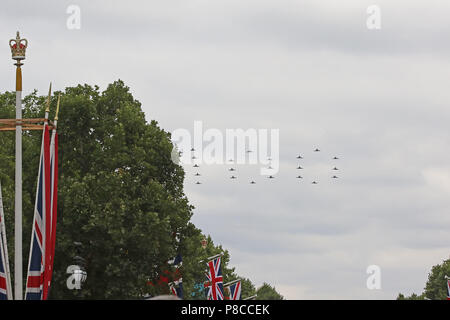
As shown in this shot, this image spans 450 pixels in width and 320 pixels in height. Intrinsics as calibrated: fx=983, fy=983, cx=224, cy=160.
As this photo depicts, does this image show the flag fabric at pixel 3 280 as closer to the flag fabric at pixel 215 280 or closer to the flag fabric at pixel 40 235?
the flag fabric at pixel 40 235

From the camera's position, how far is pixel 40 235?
3119 centimetres

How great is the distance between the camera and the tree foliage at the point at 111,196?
52.1 m

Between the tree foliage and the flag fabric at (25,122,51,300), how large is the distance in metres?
20.0

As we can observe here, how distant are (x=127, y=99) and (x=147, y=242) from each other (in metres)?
10.3

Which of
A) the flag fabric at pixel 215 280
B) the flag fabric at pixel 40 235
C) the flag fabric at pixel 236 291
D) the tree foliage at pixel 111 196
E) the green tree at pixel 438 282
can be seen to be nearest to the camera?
the flag fabric at pixel 40 235

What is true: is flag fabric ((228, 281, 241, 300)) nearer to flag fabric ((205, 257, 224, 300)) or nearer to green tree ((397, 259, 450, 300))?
flag fabric ((205, 257, 224, 300))

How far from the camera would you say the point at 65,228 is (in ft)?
173

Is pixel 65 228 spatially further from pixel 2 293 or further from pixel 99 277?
pixel 2 293

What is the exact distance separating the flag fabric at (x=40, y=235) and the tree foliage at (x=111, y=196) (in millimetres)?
19993

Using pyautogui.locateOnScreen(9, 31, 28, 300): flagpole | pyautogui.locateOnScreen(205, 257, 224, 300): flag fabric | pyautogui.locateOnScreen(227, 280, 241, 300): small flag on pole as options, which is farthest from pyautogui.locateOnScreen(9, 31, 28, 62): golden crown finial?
pyautogui.locateOnScreen(227, 280, 241, 300): small flag on pole

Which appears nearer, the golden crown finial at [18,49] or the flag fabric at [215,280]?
the golden crown finial at [18,49]

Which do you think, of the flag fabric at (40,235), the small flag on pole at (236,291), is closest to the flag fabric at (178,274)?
the small flag on pole at (236,291)

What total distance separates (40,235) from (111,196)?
847 inches
